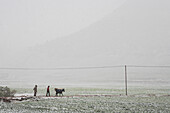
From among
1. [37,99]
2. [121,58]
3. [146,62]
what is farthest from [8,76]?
[37,99]

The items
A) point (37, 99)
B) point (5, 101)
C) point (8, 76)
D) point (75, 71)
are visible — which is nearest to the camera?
point (5, 101)

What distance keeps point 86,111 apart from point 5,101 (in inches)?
423

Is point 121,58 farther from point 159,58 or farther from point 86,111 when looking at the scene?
point 86,111

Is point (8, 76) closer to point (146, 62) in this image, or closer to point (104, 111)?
point (146, 62)

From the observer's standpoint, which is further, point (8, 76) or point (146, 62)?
point (146, 62)

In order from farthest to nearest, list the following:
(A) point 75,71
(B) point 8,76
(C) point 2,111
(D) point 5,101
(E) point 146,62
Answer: (E) point 146,62 < (A) point 75,71 < (B) point 8,76 < (D) point 5,101 < (C) point 2,111

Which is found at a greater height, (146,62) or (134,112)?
(146,62)

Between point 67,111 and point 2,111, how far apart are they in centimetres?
535

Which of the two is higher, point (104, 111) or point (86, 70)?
point (86, 70)

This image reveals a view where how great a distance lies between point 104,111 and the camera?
20.5 meters

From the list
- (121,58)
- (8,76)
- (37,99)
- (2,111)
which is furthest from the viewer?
(121,58)

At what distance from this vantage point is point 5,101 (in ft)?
86.0

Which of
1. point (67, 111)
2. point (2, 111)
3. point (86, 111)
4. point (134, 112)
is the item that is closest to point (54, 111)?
point (67, 111)

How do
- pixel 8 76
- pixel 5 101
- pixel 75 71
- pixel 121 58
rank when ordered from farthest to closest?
pixel 121 58 → pixel 75 71 → pixel 8 76 → pixel 5 101
